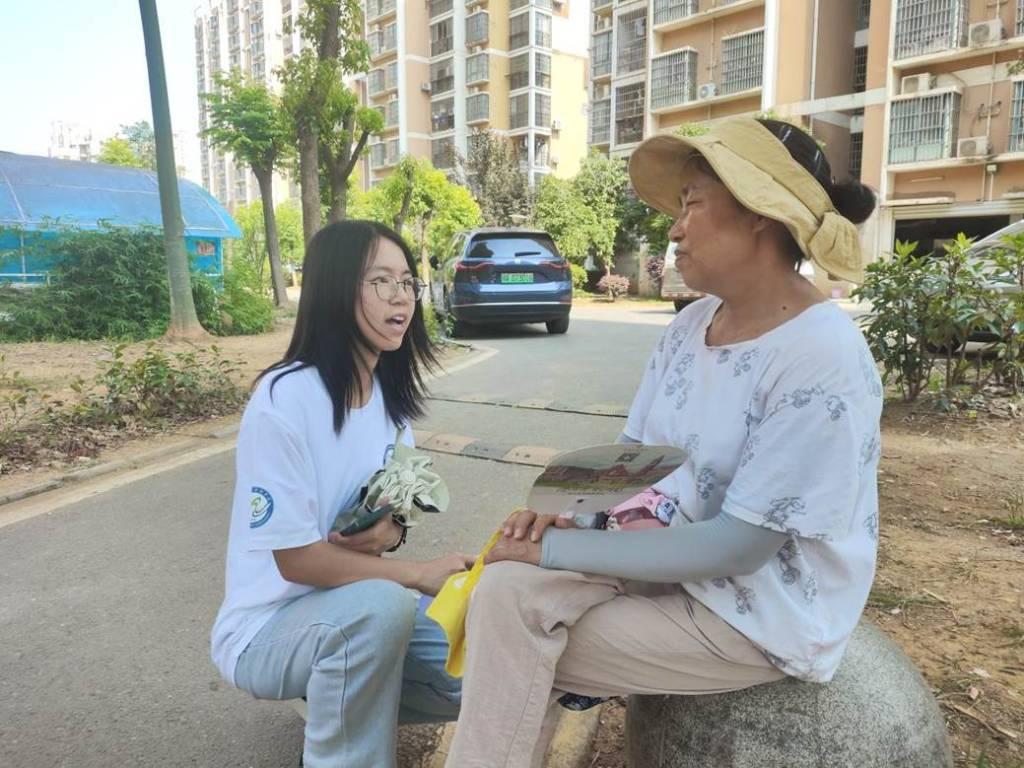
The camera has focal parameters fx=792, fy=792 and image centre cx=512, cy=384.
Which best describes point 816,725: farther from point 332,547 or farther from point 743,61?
point 743,61

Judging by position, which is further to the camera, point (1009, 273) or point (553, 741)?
point (1009, 273)

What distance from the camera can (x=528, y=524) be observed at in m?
1.55

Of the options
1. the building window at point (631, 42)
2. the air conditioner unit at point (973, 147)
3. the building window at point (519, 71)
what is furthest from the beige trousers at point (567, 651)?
the building window at point (519, 71)

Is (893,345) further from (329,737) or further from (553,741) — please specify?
(329,737)

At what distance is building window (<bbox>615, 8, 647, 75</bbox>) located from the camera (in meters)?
32.6

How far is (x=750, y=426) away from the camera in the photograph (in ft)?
4.77

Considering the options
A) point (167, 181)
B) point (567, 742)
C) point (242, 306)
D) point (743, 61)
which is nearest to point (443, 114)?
point (743, 61)

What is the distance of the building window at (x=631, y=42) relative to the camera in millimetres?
32594

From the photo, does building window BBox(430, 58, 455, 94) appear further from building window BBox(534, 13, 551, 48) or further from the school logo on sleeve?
the school logo on sleeve

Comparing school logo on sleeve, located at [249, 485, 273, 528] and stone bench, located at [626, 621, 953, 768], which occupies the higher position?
school logo on sleeve, located at [249, 485, 273, 528]

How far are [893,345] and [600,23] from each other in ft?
113

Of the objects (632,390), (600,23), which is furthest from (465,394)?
(600,23)

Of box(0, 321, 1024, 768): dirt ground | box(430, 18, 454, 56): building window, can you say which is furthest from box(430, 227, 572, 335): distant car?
box(430, 18, 454, 56): building window

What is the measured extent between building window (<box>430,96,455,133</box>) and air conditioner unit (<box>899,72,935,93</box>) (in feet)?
96.1
